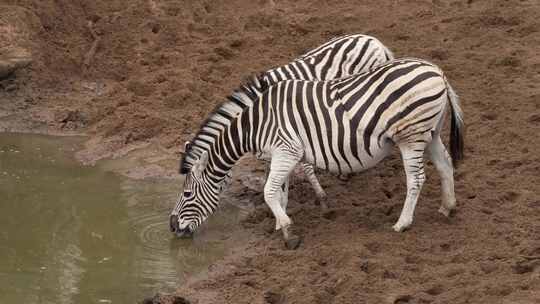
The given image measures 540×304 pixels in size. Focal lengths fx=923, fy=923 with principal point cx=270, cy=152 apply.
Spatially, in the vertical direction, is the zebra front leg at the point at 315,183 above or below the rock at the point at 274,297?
above

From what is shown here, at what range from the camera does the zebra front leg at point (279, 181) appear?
8.29m

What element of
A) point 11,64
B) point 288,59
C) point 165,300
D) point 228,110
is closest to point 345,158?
point 228,110

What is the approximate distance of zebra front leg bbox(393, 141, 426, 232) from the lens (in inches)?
319

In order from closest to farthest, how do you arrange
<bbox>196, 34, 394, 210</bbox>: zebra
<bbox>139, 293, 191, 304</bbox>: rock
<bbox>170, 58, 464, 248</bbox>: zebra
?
<bbox>139, 293, 191, 304</bbox>: rock < <bbox>170, 58, 464, 248</bbox>: zebra < <bbox>196, 34, 394, 210</bbox>: zebra

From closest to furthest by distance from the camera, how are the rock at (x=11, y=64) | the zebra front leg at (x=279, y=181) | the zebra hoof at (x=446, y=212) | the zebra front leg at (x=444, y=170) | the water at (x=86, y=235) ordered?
1. the water at (x=86, y=235)
2. the zebra front leg at (x=279, y=181)
3. the zebra front leg at (x=444, y=170)
4. the zebra hoof at (x=446, y=212)
5. the rock at (x=11, y=64)

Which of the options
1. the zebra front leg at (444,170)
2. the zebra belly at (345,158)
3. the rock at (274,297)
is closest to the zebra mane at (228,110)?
the zebra belly at (345,158)

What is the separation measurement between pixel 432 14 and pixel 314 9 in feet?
6.13

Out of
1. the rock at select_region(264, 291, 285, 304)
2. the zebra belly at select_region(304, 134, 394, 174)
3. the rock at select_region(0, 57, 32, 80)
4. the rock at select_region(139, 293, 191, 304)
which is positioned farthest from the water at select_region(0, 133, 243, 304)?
→ the rock at select_region(0, 57, 32, 80)

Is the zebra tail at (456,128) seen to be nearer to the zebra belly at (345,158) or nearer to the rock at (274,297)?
the zebra belly at (345,158)

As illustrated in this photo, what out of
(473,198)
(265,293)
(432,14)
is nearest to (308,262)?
(265,293)

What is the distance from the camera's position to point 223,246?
347 inches

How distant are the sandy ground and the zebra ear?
0.78 m

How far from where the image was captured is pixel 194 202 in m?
8.88

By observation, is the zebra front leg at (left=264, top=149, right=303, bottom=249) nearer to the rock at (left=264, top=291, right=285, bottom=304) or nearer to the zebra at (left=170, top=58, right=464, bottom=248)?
the zebra at (left=170, top=58, right=464, bottom=248)
